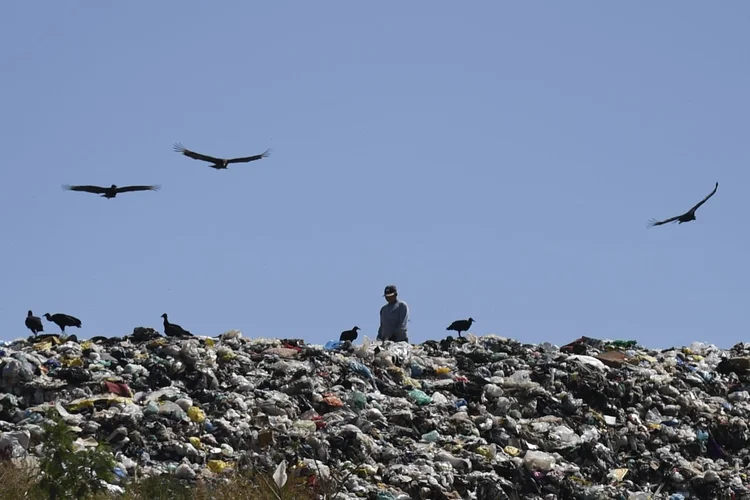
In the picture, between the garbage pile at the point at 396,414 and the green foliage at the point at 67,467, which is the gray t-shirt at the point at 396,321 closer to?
the garbage pile at the point at 396,414

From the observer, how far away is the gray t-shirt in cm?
1455

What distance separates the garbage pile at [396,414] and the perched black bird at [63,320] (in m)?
1.34

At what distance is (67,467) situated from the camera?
336 inches

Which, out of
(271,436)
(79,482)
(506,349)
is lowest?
(79,482)

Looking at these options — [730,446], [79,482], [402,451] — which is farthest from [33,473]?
[730,446]

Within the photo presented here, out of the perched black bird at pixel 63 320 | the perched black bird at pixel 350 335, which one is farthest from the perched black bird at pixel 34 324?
the perched black bird at pixel 350 335

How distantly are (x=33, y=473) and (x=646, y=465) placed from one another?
5.71 meters

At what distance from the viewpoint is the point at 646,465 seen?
1206cm

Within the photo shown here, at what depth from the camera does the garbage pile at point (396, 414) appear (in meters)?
10.8

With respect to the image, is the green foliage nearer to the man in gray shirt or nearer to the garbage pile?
the garbage pile

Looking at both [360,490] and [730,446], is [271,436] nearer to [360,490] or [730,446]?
[360,490]

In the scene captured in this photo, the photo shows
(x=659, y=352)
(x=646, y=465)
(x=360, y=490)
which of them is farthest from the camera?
(x=659, y=352)

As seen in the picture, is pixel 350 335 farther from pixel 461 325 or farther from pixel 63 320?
pixel 63 320

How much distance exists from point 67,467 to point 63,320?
269 inches
